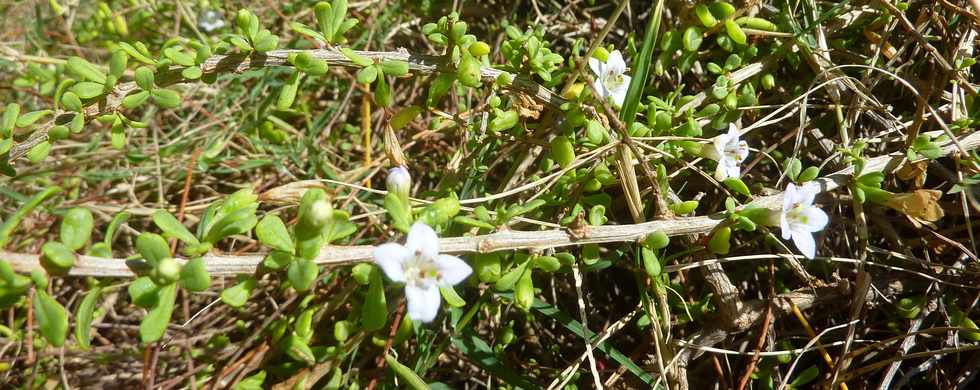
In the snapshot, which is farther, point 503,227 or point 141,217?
point 141,217

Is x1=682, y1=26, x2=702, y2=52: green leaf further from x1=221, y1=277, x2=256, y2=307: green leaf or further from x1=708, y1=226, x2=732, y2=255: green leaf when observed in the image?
x1=221, y1=277, x2=256, y2=307: green leaf

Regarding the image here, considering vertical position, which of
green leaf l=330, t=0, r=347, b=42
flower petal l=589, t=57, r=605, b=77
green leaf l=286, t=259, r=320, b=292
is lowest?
green leaf l=286, t=259, r=320, b=292

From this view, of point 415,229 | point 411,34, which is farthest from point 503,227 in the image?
point 411,34

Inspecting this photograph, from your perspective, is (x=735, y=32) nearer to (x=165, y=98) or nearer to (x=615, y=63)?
(x=615, y=63)

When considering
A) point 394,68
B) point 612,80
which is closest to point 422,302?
point 394,68

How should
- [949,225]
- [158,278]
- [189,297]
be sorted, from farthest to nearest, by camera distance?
1. [189,297]
2. [949,225]
3. [158,278]

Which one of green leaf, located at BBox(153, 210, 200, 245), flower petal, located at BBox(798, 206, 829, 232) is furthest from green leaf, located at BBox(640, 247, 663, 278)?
green leaf, located at BBox(153, 210, 200, 245)

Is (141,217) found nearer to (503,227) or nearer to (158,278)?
(158,278)
